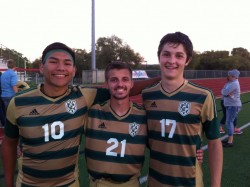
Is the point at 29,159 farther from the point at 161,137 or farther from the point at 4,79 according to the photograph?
the point at 4,79

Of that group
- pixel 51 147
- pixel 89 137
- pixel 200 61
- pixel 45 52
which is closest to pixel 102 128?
pixel 89 137

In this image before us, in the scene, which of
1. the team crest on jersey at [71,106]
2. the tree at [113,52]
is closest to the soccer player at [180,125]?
the team crest on jersey at [71,106]

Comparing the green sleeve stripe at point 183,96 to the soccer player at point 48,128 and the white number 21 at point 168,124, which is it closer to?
the white number 21 at point 168,124

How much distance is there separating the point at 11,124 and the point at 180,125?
130 centimetres

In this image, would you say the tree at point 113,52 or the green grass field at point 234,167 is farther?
the tree at point 113,52

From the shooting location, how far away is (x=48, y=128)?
2.19 metres

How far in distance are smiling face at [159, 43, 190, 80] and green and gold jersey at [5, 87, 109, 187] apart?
79cm

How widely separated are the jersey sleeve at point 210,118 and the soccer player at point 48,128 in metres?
0.98

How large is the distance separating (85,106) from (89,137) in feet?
0.84

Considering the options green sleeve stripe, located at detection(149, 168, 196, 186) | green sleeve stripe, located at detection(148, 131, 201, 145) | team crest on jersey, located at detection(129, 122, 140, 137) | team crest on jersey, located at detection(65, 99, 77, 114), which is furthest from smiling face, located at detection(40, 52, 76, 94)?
green sleeve stripe, located at detection(149, 168, 196, 186)

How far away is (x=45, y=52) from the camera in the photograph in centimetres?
232

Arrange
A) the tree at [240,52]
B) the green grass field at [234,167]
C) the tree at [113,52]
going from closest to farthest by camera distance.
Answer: the green grass field at [234,167] < the tree at [113,52] < the tree at [240,52]

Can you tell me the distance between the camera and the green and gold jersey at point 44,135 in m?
2.18

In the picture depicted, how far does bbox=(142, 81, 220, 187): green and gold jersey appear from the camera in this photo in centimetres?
228
